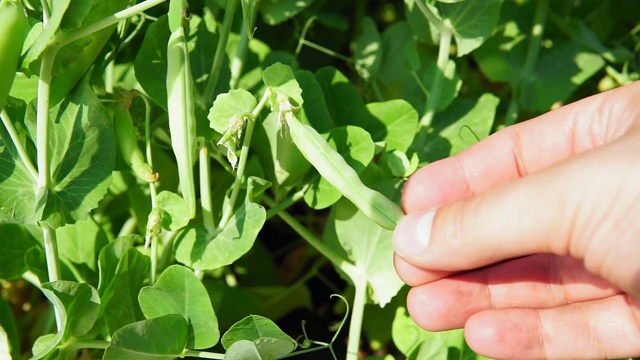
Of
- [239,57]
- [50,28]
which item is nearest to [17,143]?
[50,28]

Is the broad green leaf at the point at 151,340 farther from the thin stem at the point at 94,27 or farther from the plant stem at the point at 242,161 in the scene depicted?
the thin stem at the point at 94,27

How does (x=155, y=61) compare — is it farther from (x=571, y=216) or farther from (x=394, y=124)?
(x=571, y=216)

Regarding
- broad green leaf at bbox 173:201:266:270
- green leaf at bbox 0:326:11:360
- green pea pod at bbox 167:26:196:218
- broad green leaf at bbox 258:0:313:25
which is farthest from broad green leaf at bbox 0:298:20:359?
broad green leaf at bbox 258:0:313:25

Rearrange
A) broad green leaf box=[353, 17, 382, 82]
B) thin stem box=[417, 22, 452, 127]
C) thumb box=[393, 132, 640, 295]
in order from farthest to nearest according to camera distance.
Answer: broad green leaf box=[353, 17, 382, 82]
thin stem box=[417, 22, 452, 127]
thumb box=[393, 132, 640, 295]

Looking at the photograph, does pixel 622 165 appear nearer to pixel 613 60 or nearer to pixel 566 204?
pixel 566 204

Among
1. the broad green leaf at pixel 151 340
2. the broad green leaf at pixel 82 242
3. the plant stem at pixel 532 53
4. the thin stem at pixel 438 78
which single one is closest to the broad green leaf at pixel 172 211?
the broad green leaf at pixel 151 340

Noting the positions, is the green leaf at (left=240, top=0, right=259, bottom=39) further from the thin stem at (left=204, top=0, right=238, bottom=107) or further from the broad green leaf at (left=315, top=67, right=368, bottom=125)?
the broad green leaf at (left=315, top=67, right=368, bottom=125)

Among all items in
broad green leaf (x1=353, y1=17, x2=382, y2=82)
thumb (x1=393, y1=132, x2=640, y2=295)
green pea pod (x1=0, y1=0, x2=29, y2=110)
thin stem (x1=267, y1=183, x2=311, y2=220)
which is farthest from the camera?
broad green leaf (x1=353, y1=17, x2=382, y2=82)
